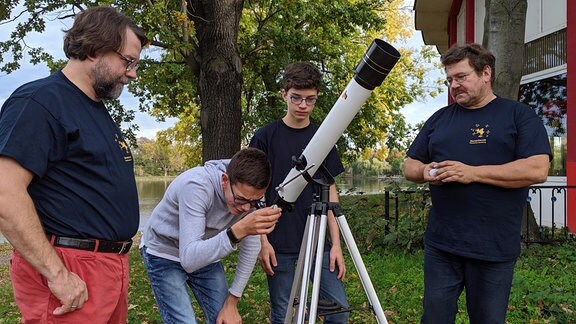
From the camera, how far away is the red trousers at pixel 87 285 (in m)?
1.79

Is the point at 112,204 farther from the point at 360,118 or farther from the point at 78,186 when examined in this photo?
the point at 360,118

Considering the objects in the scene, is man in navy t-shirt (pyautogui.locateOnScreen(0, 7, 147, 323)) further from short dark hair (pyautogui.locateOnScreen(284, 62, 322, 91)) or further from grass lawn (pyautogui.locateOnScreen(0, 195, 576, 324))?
grass lawn (pyautogui.locateOnScreen(0, 195, 576, 324))

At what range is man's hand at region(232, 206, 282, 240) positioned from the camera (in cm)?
200

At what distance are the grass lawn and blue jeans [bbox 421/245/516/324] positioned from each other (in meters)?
1.52

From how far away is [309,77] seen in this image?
271 centimetres

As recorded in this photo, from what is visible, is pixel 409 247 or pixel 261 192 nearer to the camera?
pixel 261 192

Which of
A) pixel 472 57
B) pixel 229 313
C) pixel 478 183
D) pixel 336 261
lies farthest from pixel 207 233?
pixel 472 57

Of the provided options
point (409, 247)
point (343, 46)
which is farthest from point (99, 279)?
point (343, 46)

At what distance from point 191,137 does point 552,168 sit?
1606 centimetres

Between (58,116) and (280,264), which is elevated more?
(58,116)

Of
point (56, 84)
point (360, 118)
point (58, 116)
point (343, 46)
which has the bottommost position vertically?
point (58, 116)

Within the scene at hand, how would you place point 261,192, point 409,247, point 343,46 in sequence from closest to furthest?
point 261,192, point 409,247, point 343,46

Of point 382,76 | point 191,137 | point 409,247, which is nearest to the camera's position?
point 382,76

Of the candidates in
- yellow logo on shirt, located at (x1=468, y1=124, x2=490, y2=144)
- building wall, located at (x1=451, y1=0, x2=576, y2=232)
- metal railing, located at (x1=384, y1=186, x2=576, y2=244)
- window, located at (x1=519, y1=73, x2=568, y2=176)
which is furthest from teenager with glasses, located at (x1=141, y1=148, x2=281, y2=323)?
window, located at (x1=519, y1=73, x2=568, y2=176)
